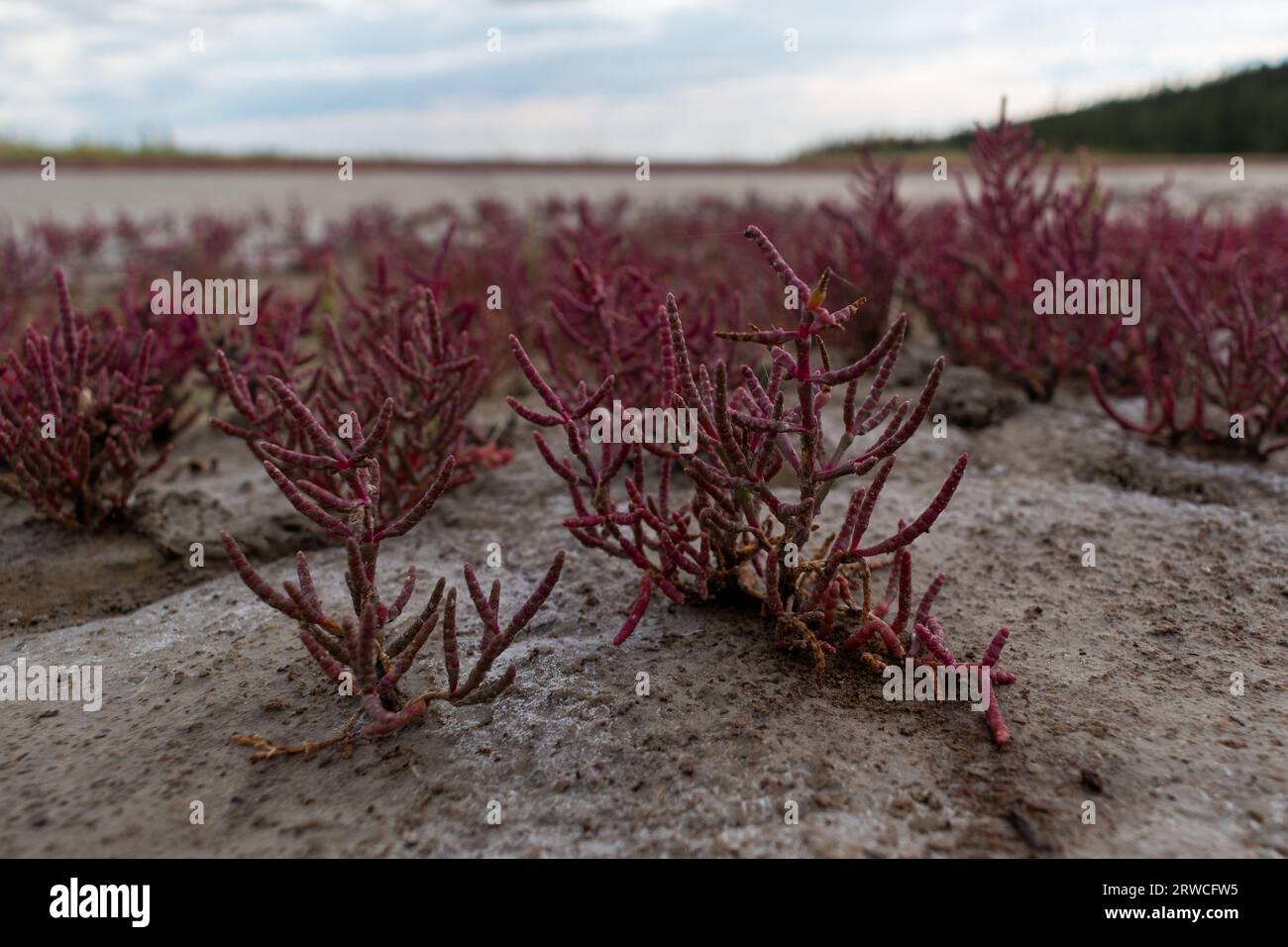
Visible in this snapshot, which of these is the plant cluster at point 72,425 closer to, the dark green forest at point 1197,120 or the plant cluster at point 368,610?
the plant cluster at point 368,610

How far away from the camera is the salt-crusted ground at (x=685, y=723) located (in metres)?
1.50

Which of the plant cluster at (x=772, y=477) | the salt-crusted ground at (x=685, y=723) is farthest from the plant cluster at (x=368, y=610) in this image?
the plant cluster at (x=772, y=477)

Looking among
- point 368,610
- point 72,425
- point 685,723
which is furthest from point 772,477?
point 72,425

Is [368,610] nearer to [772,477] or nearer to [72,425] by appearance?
[772,477]

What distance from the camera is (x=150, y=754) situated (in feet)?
5.76

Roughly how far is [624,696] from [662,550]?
12.9 inches

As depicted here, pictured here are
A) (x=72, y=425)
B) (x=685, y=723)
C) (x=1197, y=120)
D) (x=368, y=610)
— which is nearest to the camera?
(x=368, y=610)

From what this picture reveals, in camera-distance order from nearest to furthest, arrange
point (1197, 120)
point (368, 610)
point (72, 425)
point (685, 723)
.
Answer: point (368, 610), point (685, 723), point (72, 425), point (1197, 120)

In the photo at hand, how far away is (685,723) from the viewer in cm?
175

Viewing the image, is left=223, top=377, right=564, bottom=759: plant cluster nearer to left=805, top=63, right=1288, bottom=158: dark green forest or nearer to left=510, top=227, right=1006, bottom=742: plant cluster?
→ left=510, top=227, right=1006, bottom=742: plant cluster

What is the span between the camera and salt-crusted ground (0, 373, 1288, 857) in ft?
4.94

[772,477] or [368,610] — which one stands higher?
[772,477]
